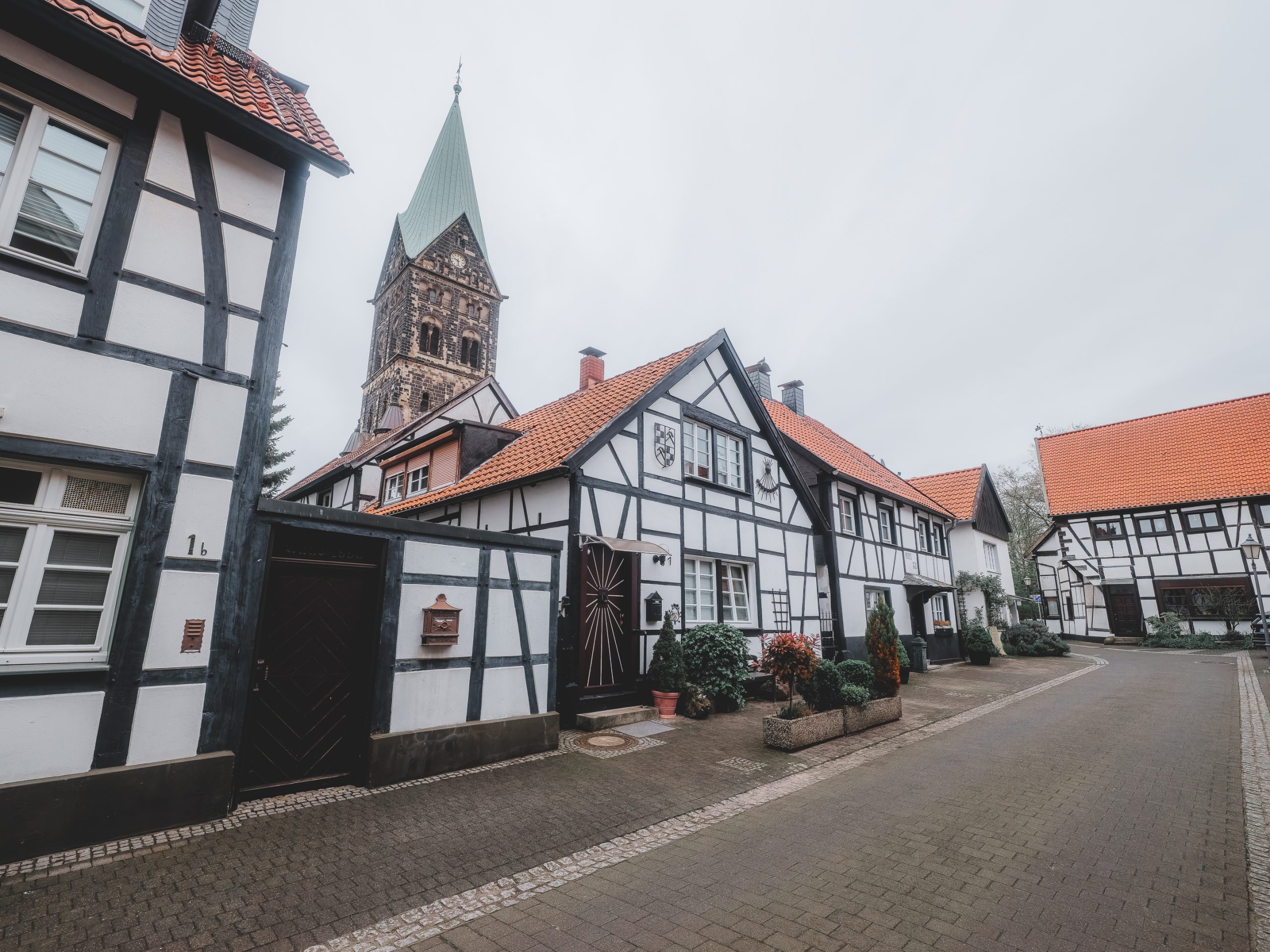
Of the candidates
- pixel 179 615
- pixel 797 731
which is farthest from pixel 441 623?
pixel 797 731

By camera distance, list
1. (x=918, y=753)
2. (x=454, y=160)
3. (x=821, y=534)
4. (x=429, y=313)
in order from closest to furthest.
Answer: (x=918, y=753), (x=821, y=534), (x=429, y=313), (x=454, y=160)

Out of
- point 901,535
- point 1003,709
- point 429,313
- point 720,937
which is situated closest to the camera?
point 720,937

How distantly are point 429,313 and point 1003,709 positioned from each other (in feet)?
108

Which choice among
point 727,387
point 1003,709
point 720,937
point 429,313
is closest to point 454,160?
point 429,313

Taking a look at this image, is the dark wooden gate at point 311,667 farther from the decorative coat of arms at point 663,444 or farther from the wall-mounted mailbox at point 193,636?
the decorative coat of arms at point 663,444

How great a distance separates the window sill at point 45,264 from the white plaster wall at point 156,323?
25cm

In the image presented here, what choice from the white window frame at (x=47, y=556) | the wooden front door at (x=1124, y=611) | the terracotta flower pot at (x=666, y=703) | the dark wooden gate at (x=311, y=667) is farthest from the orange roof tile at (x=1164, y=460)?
the white window frame at (x=47, y=556)

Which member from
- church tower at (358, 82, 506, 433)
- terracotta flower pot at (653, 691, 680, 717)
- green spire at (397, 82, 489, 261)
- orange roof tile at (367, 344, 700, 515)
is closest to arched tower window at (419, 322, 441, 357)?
church tower at (358, 82, 506, 433)

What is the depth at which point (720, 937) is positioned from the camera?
11.1 feet

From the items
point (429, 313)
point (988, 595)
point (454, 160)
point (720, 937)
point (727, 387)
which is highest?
point (454, 160)

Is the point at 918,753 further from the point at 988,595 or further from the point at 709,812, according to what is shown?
the point at 988,595

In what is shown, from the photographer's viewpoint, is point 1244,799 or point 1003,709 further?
point 1003,709

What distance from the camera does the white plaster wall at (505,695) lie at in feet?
23.4

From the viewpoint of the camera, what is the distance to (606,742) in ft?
26.7
